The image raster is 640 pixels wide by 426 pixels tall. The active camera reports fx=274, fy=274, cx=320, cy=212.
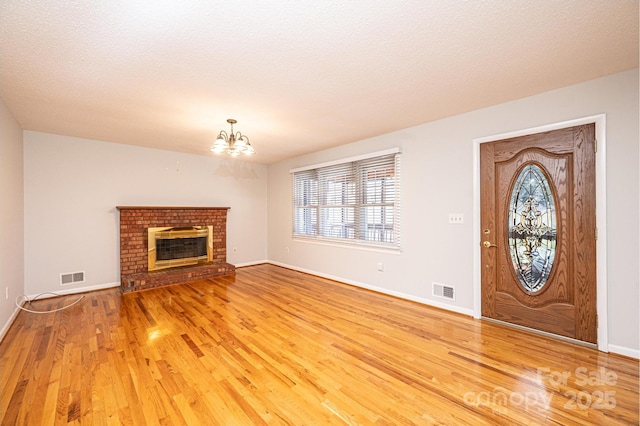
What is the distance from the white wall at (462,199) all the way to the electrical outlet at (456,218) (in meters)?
0.04

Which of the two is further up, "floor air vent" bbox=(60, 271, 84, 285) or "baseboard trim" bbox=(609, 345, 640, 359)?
"floor air vent" bbox=(60, 271, 84, 285)

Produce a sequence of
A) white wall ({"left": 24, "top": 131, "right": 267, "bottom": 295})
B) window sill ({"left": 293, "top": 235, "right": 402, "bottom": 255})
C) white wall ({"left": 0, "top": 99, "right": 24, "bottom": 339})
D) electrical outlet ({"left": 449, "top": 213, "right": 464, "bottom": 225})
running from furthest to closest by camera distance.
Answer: window sill ({"left": 293, "top": 235, "right": 402, "bottom": 255}) → white wall ({"left": 24, "top": 131, "right": 267, "bottom": 295}) → electrical outlet ({"left": 449, "top": 213, "right": 464, "bottom": 225}) → white wall ({"left": 0, "top": 99, "right": 24, "bottom": 339})

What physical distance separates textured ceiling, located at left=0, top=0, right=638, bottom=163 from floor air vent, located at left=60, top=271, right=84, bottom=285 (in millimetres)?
2366

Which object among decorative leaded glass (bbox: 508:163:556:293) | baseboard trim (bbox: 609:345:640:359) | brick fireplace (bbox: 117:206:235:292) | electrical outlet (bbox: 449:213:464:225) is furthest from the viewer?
brick fireplace (bbox: 117:206:235:292)

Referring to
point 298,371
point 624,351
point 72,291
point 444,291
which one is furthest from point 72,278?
point 624,351

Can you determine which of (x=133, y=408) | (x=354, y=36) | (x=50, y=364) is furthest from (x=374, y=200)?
(x=50, y=364)

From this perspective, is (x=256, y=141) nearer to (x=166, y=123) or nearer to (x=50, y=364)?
(x=166, y=123)

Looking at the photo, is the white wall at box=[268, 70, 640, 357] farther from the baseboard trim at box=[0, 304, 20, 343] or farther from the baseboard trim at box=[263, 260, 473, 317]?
the baseboard trim at box=[0, 304, 20, 343]

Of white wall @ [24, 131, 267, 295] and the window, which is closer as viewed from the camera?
white wall @ [24, 131, 267, 295]

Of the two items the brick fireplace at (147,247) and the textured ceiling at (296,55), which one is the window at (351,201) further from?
the brick fireplace at (147,247)

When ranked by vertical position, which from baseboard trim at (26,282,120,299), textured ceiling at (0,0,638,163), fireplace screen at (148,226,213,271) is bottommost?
baseboard trim at (26,282,120,299)

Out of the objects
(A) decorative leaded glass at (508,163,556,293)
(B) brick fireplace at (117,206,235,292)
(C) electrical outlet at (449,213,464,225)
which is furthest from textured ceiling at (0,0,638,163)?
(B) brick fireplace at (117,206,235,292)

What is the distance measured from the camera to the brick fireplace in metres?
4.68

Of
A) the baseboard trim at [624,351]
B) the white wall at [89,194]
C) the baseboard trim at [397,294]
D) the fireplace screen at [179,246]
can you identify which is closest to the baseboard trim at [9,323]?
the white wall at [89,194]
